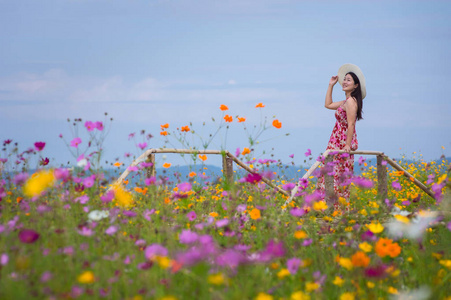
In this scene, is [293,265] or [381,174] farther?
[381,174]

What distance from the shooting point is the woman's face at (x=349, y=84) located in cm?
693

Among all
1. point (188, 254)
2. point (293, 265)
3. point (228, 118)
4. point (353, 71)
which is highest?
point (353, 71)

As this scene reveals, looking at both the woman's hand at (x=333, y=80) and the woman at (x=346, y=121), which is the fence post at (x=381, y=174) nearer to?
the woman at (x=346, y=121)

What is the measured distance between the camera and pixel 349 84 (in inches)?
273

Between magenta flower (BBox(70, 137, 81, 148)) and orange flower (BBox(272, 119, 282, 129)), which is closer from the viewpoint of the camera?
magenta flower (BBox(70, 137, 81, 148))

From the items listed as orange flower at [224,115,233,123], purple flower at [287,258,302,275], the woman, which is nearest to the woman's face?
the woman

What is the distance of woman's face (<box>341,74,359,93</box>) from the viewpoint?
693 centimetres

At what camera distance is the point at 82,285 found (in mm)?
2465

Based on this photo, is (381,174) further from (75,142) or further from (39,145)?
(39,145)

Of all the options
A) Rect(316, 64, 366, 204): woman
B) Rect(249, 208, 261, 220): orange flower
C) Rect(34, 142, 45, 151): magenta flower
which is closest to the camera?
Rect(249, 208, 261, 220): orange flower

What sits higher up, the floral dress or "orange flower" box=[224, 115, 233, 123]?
"orange flower" box=[224, 115, 233, 123]

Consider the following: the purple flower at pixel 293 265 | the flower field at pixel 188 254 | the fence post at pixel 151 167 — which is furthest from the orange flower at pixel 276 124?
Answer: the purple flower at pixel 293 265

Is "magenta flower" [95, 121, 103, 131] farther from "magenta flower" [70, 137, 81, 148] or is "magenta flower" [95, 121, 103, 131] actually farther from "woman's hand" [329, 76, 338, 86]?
"woman's hand" [329, 76, 338, 86]

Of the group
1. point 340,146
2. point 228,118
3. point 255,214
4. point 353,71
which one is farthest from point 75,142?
point 353,71
